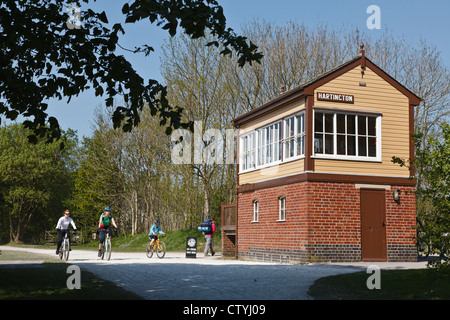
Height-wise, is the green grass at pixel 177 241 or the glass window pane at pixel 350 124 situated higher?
the glass window pane at pixel 350 124

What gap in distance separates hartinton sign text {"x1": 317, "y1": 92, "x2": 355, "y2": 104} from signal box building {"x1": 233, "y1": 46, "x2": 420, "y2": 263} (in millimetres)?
42

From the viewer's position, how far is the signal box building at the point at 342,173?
19.3 m

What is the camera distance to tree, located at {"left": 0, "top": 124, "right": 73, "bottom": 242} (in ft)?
181

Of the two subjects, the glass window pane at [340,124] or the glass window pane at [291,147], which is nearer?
the glass window pane at [340,124]

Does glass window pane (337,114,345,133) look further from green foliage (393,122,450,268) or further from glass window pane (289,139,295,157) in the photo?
green foliage (393,122,450,268)

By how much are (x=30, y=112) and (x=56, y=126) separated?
66cm

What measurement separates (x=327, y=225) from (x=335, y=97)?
15.2ft

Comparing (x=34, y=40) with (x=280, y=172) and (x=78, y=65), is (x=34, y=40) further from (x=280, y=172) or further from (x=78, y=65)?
(x=280, y=172)

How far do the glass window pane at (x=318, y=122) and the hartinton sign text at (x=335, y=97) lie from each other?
1.91 feet

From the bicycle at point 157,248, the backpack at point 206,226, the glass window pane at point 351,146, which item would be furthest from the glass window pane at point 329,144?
the bicycle at point 157,248

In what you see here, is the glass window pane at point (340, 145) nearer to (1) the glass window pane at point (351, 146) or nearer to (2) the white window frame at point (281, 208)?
(1) the glass window pane at point (351, 146)

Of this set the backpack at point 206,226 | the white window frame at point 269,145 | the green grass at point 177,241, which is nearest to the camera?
the white window frame at point 269,145
